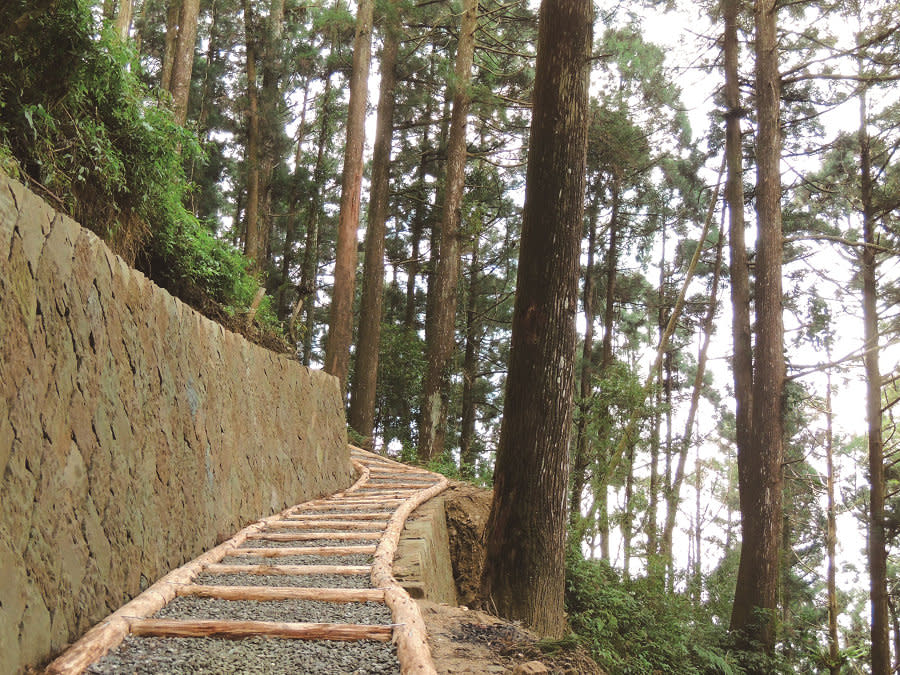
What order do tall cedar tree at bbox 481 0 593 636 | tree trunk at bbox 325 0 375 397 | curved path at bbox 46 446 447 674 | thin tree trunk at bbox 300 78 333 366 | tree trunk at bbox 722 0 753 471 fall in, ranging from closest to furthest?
curved path at bbox 46 446 447 674
tall cedar tree at bbox 481 0 593 636
tree trunk at bbox 722 0 753 471
tree trunk at bbox 325 0 375 397
thin tree trunk at bbox 300 78 333 366

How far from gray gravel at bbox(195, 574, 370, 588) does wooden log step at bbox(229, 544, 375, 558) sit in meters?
0.47

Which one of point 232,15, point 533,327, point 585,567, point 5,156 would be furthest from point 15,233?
point 232,15

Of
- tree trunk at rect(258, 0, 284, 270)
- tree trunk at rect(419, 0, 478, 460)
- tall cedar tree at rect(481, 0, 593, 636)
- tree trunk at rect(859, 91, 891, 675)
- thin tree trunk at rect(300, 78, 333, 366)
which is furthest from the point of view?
thin tree trunk at rect(300, 78, 333, 366)

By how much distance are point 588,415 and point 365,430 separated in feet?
14.3

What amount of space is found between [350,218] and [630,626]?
25.6ft

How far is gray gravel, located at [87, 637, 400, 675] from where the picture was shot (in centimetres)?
218

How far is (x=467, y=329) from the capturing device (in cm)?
1551

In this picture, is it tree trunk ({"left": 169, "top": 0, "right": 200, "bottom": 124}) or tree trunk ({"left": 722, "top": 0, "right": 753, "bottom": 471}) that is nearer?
tree trunk ({"left": 722, "top": 0, "right": 753, "bottom": 471})

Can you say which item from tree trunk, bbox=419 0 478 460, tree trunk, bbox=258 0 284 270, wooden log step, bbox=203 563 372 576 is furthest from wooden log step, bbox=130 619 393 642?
tree trunk, bbox=258 0 284 270

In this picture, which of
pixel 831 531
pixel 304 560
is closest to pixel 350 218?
pixel 304 560

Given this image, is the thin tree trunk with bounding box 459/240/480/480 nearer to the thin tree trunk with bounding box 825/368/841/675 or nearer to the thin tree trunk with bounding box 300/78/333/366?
the thin tree trunk with bounding box 300/78/333/366

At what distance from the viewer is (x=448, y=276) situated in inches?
438

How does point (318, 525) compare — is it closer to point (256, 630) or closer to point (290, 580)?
point (290, 580)

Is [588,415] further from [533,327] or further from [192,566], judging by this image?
[192,566]
